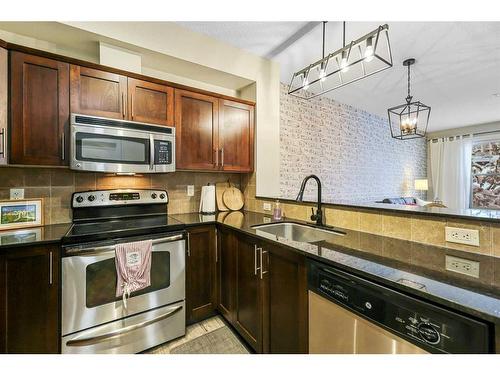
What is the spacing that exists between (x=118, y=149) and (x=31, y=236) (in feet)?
Answer: 2.54

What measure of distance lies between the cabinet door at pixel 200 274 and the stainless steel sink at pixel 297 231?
49 cm

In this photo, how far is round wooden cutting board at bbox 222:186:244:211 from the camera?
263cm

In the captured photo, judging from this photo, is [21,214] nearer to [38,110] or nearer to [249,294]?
[38,110]

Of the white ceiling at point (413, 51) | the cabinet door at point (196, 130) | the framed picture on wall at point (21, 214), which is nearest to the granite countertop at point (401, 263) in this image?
the framed picture on wall at point (21, 214)

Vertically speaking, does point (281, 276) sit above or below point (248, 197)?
below

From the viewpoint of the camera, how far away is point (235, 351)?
1708 mm

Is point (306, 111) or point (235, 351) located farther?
point (306, 111)

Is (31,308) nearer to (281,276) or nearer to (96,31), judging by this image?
(281,276)

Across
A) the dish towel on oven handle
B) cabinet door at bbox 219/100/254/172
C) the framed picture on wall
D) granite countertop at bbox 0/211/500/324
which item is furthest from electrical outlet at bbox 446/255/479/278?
the framed picture on wall

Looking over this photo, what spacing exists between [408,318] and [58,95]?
2346 millimetres

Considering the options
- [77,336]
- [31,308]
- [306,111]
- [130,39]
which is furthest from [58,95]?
[306,111]

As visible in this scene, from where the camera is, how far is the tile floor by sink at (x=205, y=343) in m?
1.72

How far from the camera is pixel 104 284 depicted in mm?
1542

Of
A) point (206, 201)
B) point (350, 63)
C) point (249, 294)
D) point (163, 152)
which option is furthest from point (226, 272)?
point (350, 63)
